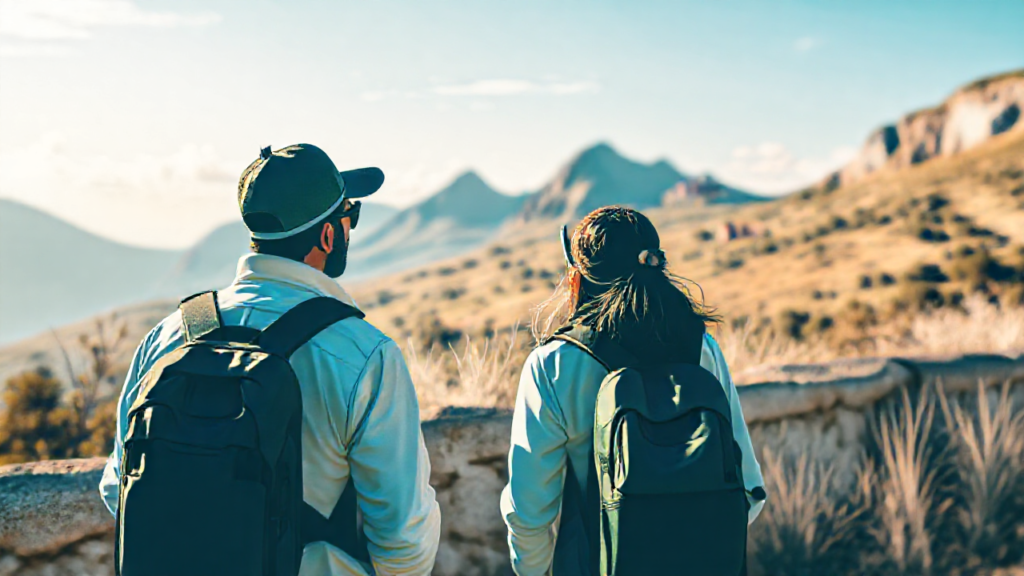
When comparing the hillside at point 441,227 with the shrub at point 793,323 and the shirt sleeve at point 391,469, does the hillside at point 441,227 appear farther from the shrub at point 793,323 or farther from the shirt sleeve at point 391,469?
the shirt sleeve at point 391,469

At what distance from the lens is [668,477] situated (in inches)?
79.0

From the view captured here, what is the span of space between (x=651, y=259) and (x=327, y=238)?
3.18ft

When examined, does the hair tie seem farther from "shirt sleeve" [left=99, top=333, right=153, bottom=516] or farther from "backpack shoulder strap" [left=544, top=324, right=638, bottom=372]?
"shirt sleeve" [left=99, top=333, right=153, bottom=516]

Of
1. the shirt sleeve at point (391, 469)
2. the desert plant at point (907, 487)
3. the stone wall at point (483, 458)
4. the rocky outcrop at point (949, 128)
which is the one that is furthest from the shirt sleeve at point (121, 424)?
the rocky outcrop at point (949, 128)

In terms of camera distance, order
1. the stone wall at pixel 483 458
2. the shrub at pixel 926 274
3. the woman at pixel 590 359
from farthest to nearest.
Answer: the shrub at pixel 926 274 < the stone wall at pixel 483 458 < the woman at pixel 590 359

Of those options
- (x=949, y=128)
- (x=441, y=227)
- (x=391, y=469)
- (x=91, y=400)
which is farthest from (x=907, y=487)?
(x=441, y=227)

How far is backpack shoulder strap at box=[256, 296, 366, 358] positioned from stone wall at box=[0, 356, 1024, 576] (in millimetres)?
1703

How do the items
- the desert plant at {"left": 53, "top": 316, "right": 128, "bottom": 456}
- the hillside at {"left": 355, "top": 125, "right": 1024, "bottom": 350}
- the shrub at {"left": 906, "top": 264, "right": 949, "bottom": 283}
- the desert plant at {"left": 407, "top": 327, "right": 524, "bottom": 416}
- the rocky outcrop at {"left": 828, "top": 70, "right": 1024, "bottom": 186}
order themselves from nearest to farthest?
the desert plant at {"left": 407, "top": 327, "right": 524, "bottom": 416} → the desert plant at {"left": 53, "top": 316, "right": 128, "bottom": 456} → the hillside at {"left": 355, "top": 125, "right": 1024, "bottom": 350} → the shrub at {"left": 906, "top": 264, "right": 949, "bottom": 283} → the rocky outcrop at {"left": 828, "top": 70, "right": 1024, "bottom": 186}

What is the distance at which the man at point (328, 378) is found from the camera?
6.48 feet

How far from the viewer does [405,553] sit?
6.79 feet

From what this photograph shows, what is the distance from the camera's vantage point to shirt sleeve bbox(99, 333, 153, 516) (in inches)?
80.5

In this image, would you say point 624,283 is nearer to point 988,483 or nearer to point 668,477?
point 668,477

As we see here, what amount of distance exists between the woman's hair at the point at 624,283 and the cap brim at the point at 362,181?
2.18 feet

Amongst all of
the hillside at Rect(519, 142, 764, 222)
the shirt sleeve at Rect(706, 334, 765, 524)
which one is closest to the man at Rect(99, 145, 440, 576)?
the shirt sleeve at Rect(706, 334, 765, 524)
